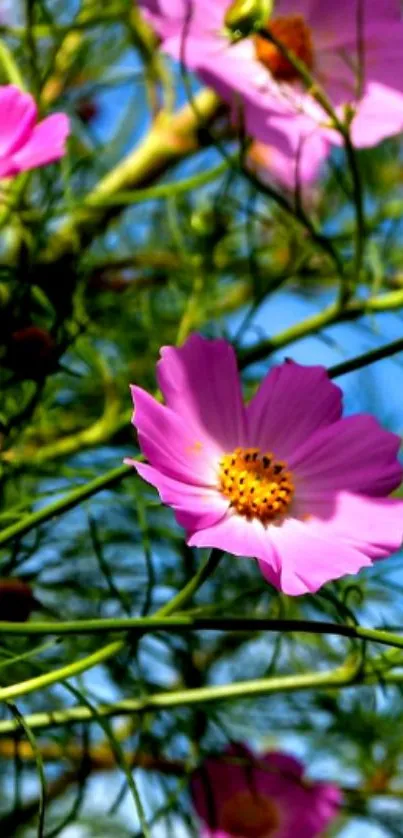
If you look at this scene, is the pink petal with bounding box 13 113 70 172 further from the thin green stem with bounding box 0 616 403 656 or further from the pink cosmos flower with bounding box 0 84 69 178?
the thin green stem with bounding box 0 616 403 656

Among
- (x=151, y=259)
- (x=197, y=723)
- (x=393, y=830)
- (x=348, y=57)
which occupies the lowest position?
(x=393, y=830)

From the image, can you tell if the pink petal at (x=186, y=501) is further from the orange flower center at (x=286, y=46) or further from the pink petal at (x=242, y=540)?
the orange flower center at (x=286, y=46)

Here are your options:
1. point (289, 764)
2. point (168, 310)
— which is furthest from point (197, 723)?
point (168, 310)

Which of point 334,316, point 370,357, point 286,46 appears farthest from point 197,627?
point 286,46

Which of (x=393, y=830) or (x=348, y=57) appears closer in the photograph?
(x=348, y=57)

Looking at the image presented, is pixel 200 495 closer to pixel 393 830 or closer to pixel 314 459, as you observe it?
pixel 314 459

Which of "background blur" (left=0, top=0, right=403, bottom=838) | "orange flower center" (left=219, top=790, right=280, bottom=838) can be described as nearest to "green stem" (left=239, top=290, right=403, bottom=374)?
"background blur" (left=0, top=0, right=403, bottom=838)

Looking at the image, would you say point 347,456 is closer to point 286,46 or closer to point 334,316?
point 334,316
